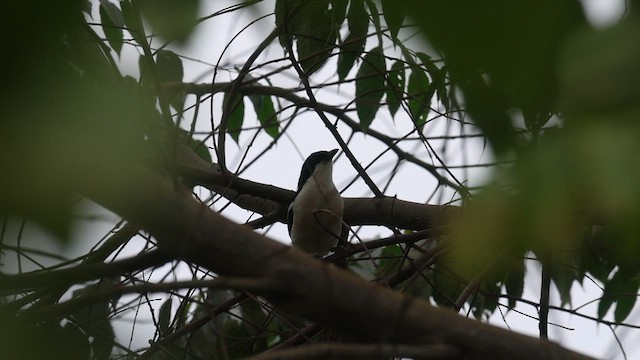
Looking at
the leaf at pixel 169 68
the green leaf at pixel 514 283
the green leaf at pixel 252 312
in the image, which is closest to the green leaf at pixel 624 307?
the green leaf at pixel 514 283

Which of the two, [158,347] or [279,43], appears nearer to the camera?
[158,347]

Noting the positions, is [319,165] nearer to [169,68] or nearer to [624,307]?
[169,68]

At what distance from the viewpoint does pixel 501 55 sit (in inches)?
23.3

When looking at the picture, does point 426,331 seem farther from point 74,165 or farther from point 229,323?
point 229,323

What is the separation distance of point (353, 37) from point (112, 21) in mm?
992

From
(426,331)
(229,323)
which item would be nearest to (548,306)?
(426,331)

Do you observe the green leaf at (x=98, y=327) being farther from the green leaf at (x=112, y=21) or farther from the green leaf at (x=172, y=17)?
the green leaf at (x=172, y=17)

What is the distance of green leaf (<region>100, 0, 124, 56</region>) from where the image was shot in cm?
296

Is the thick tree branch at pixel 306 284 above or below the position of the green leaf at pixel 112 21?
below

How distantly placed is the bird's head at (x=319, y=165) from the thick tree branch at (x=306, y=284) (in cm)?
241

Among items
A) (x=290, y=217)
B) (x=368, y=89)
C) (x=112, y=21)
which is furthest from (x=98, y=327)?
(x=368, y=89)

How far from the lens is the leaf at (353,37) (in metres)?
2.68

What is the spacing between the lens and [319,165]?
4.08 m

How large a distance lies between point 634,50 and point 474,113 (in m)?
0.14
